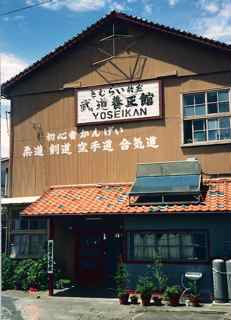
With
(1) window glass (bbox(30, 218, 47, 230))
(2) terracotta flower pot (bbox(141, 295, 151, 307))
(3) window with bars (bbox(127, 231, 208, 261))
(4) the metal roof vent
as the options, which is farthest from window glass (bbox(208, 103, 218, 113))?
(1) window glass (bbox(30, 218, 47, 230))

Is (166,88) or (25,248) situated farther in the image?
(25,248)

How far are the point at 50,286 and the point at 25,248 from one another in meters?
3.86

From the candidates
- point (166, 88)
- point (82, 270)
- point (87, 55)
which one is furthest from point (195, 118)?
point (82, 270)

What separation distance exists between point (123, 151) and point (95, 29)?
5.69 metres

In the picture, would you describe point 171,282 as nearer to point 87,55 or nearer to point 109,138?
point 109,138

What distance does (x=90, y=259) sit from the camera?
19.0 metres

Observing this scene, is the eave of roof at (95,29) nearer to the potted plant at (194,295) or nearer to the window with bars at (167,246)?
the window with bars at (167,246)

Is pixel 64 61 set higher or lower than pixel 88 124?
higher

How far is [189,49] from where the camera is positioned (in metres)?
18.2

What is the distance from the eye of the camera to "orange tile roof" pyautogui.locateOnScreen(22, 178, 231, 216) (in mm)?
14922

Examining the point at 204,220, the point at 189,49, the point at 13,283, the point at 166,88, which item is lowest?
the point at 13,283

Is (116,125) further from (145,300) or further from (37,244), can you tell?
(145,300)

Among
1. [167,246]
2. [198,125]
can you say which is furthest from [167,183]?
[198,125]

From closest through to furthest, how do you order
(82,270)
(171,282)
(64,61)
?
(171,282), (82,270), (64,61)
